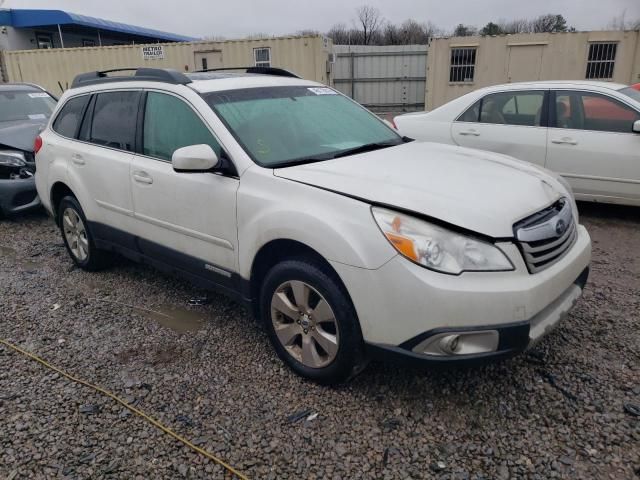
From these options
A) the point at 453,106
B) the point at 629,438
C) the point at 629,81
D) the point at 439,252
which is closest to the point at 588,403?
the point at 629,438

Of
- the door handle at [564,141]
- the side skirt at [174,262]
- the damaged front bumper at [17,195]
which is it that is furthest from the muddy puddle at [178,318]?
the door handle at [564,141]

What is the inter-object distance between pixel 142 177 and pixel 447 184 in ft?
7.14

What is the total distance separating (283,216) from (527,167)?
1.63 m

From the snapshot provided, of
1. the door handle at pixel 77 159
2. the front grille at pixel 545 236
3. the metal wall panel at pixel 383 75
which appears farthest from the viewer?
the metal wall panel at pixel 383 75

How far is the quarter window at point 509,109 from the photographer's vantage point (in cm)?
587

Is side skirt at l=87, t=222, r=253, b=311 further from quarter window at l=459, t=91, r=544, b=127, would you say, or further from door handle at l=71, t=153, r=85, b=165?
quarter window at l=459, t=91, r=544, b=127

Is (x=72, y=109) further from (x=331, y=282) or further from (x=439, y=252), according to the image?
(x=439, y=252)

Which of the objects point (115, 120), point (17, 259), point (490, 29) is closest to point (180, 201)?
point (115, 120)

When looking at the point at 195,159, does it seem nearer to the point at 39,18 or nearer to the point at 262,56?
the point at 262,56

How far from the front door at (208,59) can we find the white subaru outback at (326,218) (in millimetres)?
12984

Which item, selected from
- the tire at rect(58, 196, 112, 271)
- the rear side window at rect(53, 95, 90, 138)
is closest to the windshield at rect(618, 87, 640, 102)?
the rear side window at rect(53, 95, 90, 138)

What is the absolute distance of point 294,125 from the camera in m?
3.42

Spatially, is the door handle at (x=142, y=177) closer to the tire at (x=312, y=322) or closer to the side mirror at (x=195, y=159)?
the side mirror at (x=195, y=159)

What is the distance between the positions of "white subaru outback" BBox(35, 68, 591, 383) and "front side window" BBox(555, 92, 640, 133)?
2829mm
